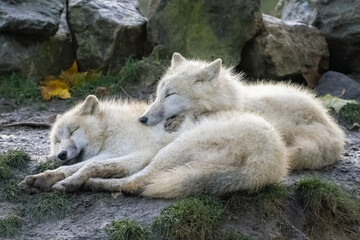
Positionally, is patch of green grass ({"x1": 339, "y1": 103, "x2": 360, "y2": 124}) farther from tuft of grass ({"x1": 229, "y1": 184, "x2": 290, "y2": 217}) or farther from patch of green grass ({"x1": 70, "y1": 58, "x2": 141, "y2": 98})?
tuft of grass ({"x1": 229, "y1": 184, "x2": 290, "y2": 217})

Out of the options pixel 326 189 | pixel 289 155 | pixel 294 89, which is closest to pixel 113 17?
pixel 294 89

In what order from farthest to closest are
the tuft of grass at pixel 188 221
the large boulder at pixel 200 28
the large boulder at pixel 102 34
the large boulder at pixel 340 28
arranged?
the large boulder at pixel 340 28 < the large boulder at pixel 102 34 < the large boulder at pixel 200 28 < the tuft of grass at pixel 188 221

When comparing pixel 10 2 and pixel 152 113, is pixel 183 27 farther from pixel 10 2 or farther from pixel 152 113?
pixel 152 113

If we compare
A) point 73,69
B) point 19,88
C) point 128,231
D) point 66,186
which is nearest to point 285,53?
point 73,69

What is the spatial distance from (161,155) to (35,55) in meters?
5.04

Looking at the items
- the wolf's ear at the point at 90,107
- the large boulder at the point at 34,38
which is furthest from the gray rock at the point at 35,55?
the wolf's ear at the point at 90,107

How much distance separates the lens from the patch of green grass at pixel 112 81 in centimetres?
937

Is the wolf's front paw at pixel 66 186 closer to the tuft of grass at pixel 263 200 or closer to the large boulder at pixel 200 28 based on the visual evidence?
the tuft of grass at pixel 263 200

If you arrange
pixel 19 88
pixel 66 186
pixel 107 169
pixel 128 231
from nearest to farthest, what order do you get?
pixel 128 231 → pixel 66 186 → pixel 107 169 → pixel 19 88

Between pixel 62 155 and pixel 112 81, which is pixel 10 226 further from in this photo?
pixel 112 81

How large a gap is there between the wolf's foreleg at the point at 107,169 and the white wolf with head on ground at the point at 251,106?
0.53m

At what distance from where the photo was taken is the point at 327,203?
530cm

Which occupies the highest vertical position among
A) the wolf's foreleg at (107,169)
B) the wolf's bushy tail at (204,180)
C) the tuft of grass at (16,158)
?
the wolf's bushy tail at (204,180)

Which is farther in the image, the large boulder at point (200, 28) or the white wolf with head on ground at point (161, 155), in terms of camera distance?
the large boulder at point (200, 28)
